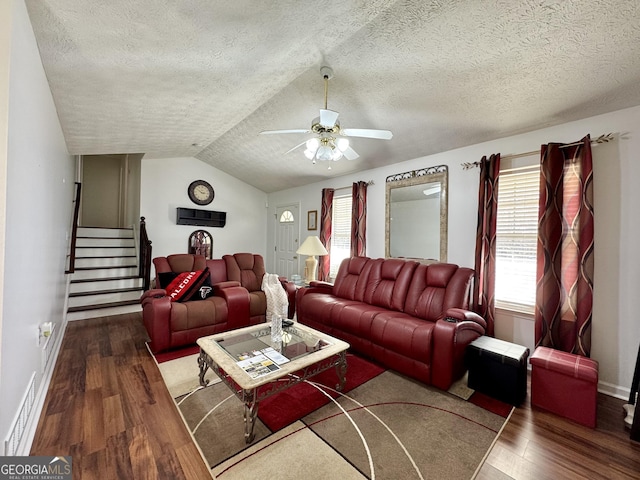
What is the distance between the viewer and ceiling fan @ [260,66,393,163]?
205 centimetres

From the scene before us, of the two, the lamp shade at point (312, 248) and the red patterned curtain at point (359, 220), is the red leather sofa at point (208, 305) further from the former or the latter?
the red patterned curtain at point (359, 220)

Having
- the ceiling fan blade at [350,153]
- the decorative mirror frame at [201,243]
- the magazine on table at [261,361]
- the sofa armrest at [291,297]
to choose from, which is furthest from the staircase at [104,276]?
the ceiling fan blade at [350,153]

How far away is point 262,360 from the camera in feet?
6.11

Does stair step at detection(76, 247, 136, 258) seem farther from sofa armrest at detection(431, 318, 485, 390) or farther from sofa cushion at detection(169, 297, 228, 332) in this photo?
sofa armrest at detection(431, 318, 485, 390)

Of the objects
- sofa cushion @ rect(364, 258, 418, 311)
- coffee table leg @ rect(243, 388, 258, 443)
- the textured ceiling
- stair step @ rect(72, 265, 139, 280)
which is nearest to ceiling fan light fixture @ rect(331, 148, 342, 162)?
the textured ceiling

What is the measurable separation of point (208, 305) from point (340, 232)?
2560 mm

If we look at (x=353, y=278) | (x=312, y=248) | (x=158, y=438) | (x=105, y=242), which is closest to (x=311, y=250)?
(x=312, y=248)

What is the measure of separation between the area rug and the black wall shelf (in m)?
4.01

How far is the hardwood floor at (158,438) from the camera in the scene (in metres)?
1.41

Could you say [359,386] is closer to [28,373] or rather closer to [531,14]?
[28,373]

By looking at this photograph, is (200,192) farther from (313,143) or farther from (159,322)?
(313,143)

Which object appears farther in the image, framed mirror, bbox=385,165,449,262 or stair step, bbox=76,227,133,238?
stair step, bbox=76,227,133,238

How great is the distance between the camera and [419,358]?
7.31 ft

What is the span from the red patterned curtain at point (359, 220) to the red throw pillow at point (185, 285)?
90.6 inches
